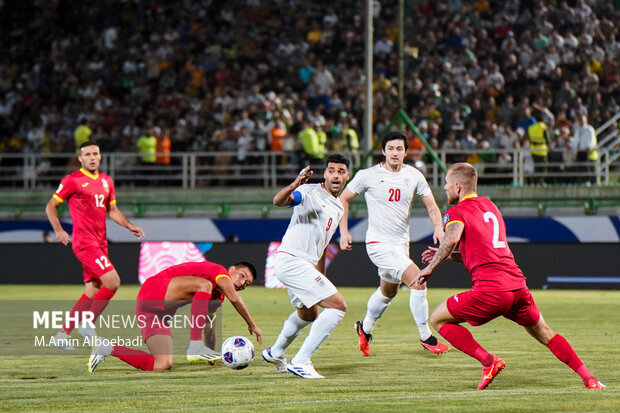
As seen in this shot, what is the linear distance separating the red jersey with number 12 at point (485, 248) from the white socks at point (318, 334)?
142 centimetres

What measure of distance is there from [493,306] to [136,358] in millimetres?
3347

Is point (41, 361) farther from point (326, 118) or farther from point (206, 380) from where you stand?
point (326, 118)

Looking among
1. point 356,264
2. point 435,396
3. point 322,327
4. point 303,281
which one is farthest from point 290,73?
point 435,396

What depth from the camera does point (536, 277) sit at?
21.1 m

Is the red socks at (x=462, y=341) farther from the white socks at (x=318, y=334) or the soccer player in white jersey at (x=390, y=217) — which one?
the soccer player in white jersey at (x=390, y=217)

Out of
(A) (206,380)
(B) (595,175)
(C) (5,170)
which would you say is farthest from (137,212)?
(A) (206,380)

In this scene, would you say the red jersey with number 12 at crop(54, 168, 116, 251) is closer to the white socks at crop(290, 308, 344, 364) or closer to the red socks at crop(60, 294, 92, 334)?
the red socks at crop(60, 294, 92, 334)

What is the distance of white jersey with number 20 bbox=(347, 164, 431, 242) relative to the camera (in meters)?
11.5

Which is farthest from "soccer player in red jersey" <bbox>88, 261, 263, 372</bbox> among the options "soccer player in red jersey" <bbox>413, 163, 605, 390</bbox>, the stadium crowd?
the stadium crowd

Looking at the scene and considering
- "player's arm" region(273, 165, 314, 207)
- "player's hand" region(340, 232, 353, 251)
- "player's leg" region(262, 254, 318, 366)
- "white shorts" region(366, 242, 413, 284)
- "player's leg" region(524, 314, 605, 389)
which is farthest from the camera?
"white shorts" region(366, 242, 413, 284)

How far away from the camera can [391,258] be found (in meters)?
11.3

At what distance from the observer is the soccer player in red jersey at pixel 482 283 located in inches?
320

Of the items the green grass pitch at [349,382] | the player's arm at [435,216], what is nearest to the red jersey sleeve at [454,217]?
the green grass pitch at [349,382]

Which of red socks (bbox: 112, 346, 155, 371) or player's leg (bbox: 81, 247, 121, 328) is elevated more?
player's leg (bbox: 81, 247, 121, 328)
